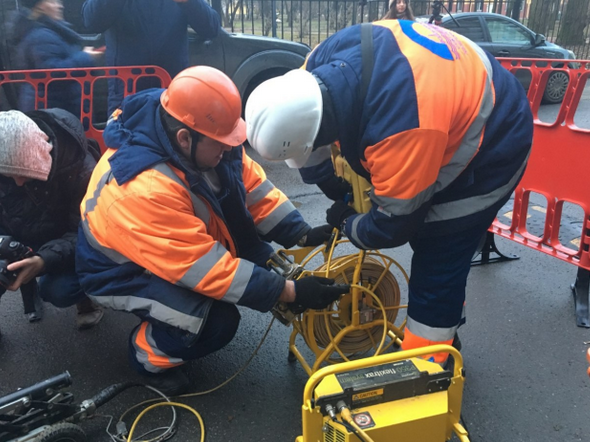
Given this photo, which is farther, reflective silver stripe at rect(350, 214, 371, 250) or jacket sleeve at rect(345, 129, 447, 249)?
reflective silver stripe at rect(350, 214, 371, 250)

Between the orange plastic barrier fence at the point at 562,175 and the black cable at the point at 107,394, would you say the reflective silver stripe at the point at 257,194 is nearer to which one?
the black cable at the point at 107,394

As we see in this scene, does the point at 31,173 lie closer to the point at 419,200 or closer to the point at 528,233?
the point at 419,200

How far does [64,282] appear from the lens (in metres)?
2.68

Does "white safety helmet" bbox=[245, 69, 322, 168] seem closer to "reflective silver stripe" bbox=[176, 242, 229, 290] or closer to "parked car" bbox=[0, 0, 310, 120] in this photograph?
"reflective silver stripe" bbox=[176, 242, 229, 290]

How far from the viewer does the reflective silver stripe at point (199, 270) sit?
2.09 metres

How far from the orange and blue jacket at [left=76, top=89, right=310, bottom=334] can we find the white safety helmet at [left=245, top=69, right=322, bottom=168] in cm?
51

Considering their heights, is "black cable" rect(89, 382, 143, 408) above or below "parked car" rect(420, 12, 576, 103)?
below

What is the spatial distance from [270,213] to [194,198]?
1.98 feet

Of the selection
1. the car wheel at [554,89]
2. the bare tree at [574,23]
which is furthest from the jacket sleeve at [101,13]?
the bare tree at [574,23]

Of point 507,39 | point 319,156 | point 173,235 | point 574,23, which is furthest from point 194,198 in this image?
point 574,23

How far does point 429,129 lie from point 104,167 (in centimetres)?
140

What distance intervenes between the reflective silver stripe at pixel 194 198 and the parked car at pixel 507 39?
7356mm

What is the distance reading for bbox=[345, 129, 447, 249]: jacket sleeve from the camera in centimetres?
171

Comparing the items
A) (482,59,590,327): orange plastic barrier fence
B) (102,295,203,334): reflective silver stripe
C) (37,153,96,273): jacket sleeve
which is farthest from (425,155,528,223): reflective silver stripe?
(37,153,96,273): jacket sleeve
